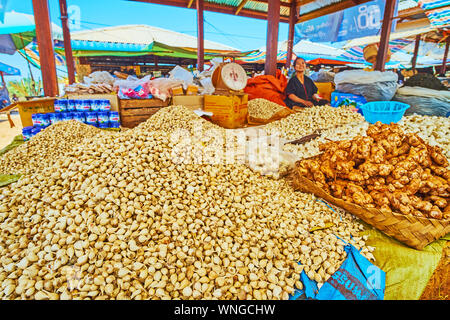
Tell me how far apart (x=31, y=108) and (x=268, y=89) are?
338cm

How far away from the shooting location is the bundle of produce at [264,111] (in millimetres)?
3301

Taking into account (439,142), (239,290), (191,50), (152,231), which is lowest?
(239,290)

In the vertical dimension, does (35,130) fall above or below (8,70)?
below

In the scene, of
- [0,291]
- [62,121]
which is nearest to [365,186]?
[0,291]

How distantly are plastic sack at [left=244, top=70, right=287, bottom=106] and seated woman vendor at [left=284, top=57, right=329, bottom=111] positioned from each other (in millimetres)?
207

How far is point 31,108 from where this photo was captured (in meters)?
2.79

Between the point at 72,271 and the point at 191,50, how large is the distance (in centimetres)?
780

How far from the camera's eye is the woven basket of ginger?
1096 millimetres

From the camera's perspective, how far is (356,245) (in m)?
1.13

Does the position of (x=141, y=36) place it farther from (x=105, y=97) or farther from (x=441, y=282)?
(x=441, y=282)

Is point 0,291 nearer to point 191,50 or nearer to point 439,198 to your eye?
point 439,198

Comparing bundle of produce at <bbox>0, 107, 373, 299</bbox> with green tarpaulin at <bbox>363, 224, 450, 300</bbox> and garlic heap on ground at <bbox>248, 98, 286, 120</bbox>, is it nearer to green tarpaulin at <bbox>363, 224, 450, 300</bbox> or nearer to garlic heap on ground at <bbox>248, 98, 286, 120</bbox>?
green tarpaulin at <bbox>363, 224, 450, 300</bbox>

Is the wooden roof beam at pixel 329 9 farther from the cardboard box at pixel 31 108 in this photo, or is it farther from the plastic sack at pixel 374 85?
the cardboard box at pixel 31 108

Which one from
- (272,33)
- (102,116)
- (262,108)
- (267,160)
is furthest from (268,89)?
(267,160)
